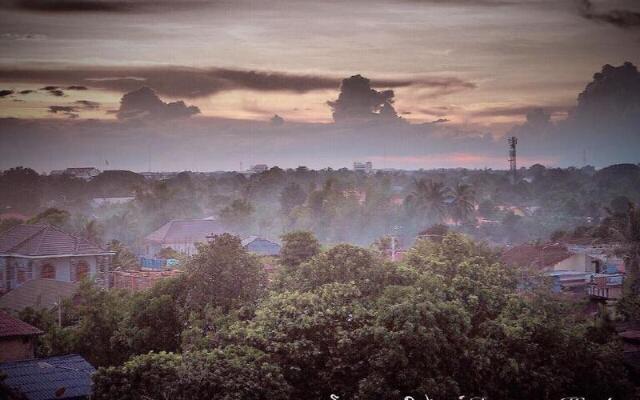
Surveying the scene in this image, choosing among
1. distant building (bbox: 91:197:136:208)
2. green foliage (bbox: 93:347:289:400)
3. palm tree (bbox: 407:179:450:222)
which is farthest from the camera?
distant building (bbox: 91:197:136:208)

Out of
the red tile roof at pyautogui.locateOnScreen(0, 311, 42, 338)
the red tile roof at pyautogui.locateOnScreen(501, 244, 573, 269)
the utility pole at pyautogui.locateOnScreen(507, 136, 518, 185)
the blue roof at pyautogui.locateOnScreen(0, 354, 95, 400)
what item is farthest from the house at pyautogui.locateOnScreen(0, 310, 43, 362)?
the utility pole at pyautogui.locateOnScreen(507, 136, 518, 185)

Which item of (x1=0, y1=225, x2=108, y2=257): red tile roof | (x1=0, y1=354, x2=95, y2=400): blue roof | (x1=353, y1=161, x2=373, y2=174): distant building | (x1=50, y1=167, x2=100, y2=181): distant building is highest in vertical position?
(x1=353, y1=161, x2=373, y2=174): distant building

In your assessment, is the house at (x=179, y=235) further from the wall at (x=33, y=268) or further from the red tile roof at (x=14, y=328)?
the red tile roof at (x=14, y=328)

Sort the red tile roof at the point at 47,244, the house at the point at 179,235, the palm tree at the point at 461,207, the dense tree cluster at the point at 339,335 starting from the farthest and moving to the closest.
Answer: the palm tree at the point at 461,207 < the house at the point at 179,235 < the red tile roof at the point at 47,244 < the dense tree cluster at the point at 339,335

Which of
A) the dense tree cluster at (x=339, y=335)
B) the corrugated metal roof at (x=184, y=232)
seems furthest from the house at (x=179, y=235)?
the dense tree cluster at (x=339, y=335)

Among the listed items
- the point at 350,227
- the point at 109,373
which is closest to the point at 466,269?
the point at 109,373

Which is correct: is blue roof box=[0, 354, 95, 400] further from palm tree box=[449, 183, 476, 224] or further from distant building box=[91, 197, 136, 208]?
distant building box=[91, 197, 136, 208]
